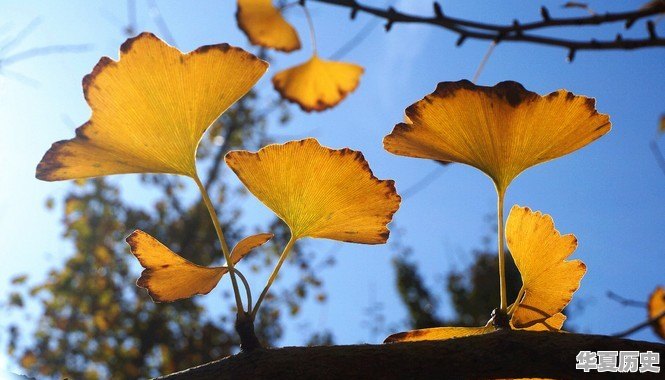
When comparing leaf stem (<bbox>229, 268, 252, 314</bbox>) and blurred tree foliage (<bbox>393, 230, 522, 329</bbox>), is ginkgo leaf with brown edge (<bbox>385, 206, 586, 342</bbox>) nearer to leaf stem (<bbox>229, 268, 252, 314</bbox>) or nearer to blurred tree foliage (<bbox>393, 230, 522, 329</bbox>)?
leaf stem (<bbox>229, 268, 252, 314</bbox>)

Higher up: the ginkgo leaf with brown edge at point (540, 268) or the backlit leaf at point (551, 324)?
the ginkgo leaf with brown edge at point (540, 268)

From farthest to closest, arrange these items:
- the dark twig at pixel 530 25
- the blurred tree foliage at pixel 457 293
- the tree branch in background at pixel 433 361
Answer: the blurred tree foliage at pixel 457 293
the dark twig at pixel 530 25
the tree branch in background at pixel 433 361

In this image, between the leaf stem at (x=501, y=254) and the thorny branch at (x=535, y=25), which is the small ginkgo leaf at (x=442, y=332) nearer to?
the leaf stem at (x=501, y=254)

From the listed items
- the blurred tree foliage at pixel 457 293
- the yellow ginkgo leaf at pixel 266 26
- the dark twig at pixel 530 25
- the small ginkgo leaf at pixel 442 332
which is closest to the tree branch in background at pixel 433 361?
the small ginkgo leaf at pixel 442 332

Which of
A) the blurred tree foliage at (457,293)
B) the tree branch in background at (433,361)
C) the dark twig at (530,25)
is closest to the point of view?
the tree branch in background at (433,361)

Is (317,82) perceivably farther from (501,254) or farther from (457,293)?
(457,293)

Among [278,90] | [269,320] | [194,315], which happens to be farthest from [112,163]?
[269,320]

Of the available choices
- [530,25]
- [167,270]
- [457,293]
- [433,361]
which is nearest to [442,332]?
[433,361]
